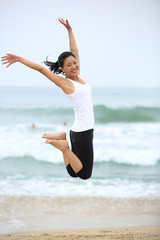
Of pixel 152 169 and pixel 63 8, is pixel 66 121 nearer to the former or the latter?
pixel 63 8

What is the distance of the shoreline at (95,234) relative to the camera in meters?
3.58

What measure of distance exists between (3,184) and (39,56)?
28.9 ft

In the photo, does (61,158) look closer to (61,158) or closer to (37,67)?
(61,158)

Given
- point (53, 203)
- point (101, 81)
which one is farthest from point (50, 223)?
point (101, 81)

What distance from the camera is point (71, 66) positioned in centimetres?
277

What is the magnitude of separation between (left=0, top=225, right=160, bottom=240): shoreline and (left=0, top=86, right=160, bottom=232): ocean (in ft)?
1.47

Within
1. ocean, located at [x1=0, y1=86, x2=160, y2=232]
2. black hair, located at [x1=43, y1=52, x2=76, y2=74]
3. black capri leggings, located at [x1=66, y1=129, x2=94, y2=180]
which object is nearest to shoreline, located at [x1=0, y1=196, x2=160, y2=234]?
ocean, located at [x1=0, y1=86, x2=160, y2=232]

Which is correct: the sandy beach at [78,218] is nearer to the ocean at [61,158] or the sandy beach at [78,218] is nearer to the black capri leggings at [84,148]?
the ocean at [61,158]

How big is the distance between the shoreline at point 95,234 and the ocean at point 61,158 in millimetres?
448

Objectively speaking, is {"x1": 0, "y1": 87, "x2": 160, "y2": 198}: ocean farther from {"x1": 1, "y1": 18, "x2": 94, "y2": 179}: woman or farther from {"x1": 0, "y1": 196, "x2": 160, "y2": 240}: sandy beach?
{"x1": 1, "y1": 18, "x2": 94, "y2": 179}: woman

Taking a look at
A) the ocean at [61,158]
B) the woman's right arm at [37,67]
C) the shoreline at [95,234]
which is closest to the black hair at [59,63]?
the woman's right arm at [37,67]

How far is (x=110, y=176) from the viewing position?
22.5 ft

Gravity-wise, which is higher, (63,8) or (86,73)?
(63,8)

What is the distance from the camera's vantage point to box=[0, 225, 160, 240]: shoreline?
11.7 ft
